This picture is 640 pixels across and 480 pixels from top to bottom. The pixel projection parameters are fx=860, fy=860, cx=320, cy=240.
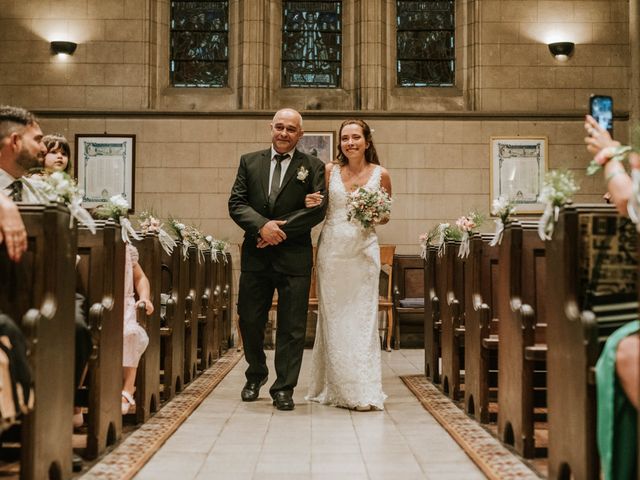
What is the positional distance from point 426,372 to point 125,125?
5.83 meters

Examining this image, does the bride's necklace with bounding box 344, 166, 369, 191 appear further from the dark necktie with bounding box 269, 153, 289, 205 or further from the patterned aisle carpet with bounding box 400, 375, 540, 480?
the patterned aisle carpet with bounding box 400, 375, 540, 480

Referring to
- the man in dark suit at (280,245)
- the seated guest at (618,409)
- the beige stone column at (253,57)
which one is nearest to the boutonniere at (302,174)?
the man in dark suit at (280,245)

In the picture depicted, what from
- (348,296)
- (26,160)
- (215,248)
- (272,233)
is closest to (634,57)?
(215,248)

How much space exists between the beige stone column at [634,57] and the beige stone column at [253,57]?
4743 millimetres

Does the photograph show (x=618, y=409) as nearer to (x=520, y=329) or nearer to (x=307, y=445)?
(x=520, y=329)

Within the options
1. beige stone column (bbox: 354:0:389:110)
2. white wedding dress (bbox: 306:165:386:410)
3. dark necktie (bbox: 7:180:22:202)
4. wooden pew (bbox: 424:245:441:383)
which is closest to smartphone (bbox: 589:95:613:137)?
beige stone column (bbox: 354:0:389:110)

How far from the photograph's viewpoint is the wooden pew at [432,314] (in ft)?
22.8

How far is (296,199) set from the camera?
557 centimetres

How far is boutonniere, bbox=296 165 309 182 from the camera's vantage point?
5504 millimetres

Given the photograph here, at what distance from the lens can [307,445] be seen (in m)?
4.28

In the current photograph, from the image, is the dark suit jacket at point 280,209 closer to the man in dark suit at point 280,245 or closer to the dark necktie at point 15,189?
the man in dark suit at point 280,245

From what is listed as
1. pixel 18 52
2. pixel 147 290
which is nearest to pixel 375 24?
pixel 18 52

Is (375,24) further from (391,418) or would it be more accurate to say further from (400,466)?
(400,466)

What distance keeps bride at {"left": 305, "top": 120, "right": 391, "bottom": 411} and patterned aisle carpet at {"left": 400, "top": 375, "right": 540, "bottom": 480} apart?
0.46 meters
